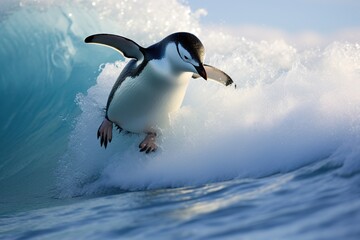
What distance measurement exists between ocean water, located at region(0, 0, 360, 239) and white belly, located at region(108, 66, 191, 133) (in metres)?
0.26

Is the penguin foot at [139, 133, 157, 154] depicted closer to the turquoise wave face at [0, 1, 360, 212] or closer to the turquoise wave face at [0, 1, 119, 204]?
the turquoise wave face at [0, 1, 360, 212]

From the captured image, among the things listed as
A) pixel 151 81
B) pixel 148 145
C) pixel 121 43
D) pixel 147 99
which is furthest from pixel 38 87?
pixel 151 81

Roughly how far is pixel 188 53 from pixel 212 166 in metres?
1.29

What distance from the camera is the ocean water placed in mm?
3875

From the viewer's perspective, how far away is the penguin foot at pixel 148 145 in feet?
24.7

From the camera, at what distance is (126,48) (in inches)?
294

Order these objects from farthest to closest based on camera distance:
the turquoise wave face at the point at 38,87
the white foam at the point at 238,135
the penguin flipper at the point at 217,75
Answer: the turquoise wave face at the point at 38,87, the penguin flipper at the point at 217,75, the white foam at the point at 238,135

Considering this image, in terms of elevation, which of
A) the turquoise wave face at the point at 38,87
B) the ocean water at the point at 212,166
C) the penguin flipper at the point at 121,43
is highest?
the turquoise wave face at the point at 38,87

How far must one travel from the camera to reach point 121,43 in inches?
294

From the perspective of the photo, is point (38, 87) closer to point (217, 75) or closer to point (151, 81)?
point (217, 75)

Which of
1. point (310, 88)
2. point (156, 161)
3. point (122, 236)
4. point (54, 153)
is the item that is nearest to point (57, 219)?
point (122, 236)

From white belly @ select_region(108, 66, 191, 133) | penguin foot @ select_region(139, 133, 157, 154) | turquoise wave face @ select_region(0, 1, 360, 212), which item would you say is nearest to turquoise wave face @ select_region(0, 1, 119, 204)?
turquoise wave face @ select_region(0, 1, 360, 212)

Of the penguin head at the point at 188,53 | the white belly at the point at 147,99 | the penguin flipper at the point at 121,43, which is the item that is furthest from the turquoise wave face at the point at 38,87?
the penguin head at the point at 188,53

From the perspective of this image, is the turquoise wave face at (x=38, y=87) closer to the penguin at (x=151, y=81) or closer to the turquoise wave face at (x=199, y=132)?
the turquoise wave face at (x=199, y=132)
